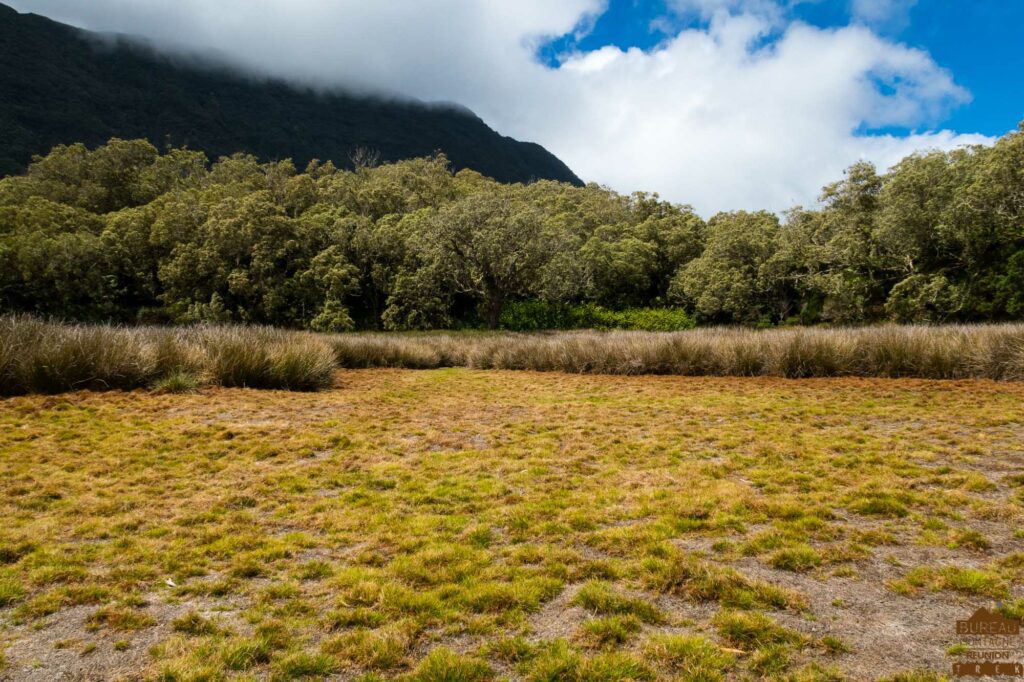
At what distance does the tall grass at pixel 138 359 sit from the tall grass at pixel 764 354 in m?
5.57

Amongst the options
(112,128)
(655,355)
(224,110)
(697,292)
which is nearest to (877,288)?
(697,292)

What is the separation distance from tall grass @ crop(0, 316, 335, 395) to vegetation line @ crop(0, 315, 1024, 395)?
19mm

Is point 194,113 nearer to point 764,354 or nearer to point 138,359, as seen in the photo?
point 138,359

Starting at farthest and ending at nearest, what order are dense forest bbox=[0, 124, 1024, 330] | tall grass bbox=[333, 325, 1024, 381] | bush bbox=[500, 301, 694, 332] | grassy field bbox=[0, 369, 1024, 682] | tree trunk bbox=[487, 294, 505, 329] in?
bush bbox=[500, 301, 694, 332] < tree trunk bbox=[487, 294, 505, 329] < dense forest bbox=[0, 124, 1024, 330] < tall grass bbox=[333, 325, 1024, 381] < grassy field bbox=[0, 369, 1024, 682]

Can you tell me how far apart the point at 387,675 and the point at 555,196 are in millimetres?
53609

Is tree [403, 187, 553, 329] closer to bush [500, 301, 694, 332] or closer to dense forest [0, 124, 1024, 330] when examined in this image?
dense forest [0, 124, 1024, 330]

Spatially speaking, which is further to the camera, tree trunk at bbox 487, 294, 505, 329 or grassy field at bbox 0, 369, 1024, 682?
tree trunk at bbox 487, 294, 505, 329

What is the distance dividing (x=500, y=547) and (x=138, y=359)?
371 inches

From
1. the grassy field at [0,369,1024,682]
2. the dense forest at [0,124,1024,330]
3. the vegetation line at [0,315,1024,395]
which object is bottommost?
the grassy field at [0,369,1024,682]

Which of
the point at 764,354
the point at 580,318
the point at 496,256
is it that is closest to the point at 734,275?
the point at 580,318

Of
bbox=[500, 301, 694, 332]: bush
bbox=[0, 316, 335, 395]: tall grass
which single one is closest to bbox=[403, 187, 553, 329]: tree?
bbox=[500, 301, 694, 332]: bush

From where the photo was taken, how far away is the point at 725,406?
30.5ft

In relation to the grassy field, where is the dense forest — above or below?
above

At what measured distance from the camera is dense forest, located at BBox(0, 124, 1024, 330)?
27609 millimetres
